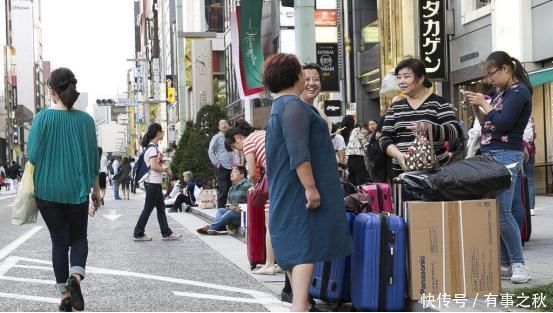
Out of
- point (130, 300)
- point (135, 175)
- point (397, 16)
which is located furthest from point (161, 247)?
point (397, 16)

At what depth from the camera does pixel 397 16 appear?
78.8 feet

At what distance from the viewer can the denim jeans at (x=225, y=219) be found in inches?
448

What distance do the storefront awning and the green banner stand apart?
7601 mm

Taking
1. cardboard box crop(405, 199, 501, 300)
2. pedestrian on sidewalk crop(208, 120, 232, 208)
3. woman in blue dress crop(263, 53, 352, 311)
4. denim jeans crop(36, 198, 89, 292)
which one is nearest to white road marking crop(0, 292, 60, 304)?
denim jeans crop(36, 198, 89, 292)

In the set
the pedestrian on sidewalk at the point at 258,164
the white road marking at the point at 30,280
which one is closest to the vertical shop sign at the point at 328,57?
the pedestrian on sidewalk at the point at 258,164

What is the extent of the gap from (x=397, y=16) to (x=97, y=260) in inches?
668

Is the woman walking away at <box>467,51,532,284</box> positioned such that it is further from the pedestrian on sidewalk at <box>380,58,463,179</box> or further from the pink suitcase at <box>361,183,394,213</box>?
the pink suitcase at <box>361,183,394,213</box>

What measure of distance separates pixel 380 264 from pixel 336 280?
423mm

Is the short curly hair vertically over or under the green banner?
under

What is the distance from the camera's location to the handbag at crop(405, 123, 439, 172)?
5.48 meters

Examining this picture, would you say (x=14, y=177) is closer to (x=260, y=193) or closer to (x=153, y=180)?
(x=153, y=180)

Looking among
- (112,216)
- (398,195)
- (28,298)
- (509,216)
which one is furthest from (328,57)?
(398,195)

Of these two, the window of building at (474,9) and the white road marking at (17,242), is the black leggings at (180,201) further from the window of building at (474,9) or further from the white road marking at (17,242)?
the window of building at (474,9)

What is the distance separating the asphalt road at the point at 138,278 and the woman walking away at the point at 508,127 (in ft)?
6.27
